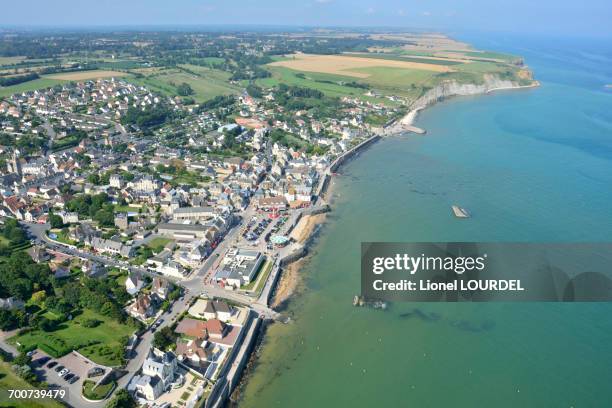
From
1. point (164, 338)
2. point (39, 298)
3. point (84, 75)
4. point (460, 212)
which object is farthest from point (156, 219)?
point (84, 75)

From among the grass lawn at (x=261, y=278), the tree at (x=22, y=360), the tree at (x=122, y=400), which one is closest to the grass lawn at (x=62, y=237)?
the tree at (x=22, y=360)

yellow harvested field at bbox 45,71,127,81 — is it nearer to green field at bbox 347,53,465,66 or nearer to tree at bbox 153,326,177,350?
green field at bbox 347,53,465,66

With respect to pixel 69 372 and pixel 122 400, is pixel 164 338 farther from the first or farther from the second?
pixel 69 372

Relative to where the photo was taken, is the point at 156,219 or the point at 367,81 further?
the point at 367,81

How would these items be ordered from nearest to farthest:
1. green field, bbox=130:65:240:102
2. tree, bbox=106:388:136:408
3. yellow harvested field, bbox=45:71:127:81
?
tree, bbox=106:388:136:408 < green field, bbox=130:65:240:102 < yellow harvested field, bbox=45:71:127:81

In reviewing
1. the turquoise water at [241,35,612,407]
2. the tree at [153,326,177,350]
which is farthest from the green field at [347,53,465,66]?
the tree at [153,326,177,350]
